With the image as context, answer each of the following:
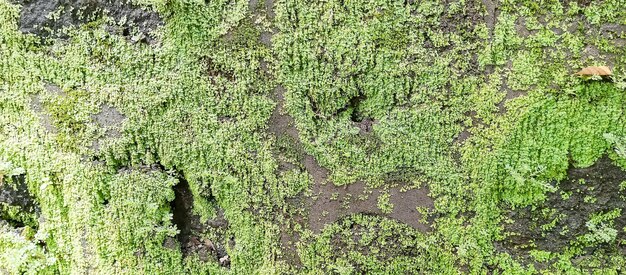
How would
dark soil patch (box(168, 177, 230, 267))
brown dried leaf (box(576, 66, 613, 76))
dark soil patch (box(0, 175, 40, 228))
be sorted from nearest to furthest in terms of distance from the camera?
1. brown dried leaf (box(576, 66, 613, 76))
2. dark soil patch (box(168, 177, 230, 267))
3. dark soil patch (box(0, 175, 40, 228))

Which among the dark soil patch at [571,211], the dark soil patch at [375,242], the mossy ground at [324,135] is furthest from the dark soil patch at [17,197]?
the dark soil patch at [571,211]

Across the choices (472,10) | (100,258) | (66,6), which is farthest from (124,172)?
(472,10)

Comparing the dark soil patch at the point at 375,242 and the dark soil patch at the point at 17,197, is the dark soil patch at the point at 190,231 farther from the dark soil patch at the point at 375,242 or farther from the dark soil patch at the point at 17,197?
the dark soil patch at the point at 17,197

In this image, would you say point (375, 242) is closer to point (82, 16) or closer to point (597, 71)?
point (597, 71)

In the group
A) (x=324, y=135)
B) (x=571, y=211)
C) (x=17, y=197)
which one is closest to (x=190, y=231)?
(x=324, y=135)

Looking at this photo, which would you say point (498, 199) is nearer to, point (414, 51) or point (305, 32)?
point (414, 51)

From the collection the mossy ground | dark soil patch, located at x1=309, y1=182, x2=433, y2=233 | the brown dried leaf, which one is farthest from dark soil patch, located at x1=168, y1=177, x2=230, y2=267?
the brown dried leaf

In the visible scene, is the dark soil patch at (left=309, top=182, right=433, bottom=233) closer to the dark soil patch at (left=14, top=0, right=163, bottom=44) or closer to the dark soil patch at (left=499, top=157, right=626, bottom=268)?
the dark soil patch at (left=499, top=157, right=626, bottom=268)
